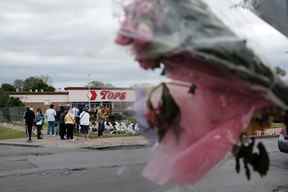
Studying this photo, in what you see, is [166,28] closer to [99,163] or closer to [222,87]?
[222,87]

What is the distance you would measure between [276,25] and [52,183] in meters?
10.0

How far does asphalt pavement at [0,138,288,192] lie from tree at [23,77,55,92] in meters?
86.7

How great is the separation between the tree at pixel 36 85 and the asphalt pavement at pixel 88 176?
86.7 meters

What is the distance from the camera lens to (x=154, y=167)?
211cm

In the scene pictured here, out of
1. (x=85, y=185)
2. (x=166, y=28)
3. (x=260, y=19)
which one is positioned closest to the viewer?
(x=166, y=28)

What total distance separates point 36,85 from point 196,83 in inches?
4209

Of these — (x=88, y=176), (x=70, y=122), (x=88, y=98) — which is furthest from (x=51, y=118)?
(x=88, y=176)

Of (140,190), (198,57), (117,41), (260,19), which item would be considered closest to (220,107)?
(198,57)

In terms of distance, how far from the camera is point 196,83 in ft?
6.50

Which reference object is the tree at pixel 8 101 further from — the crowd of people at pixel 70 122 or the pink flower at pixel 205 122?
the pink flower at pixel 205 122

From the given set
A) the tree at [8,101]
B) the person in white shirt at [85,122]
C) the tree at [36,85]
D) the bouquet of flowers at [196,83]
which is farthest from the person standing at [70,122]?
the tree at [36,85]

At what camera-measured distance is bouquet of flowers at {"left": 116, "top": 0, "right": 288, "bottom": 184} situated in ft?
6.22

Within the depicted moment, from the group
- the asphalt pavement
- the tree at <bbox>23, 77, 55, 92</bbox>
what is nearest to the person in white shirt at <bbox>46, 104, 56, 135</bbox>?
the asphalt pavement

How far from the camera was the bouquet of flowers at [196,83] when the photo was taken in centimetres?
189
